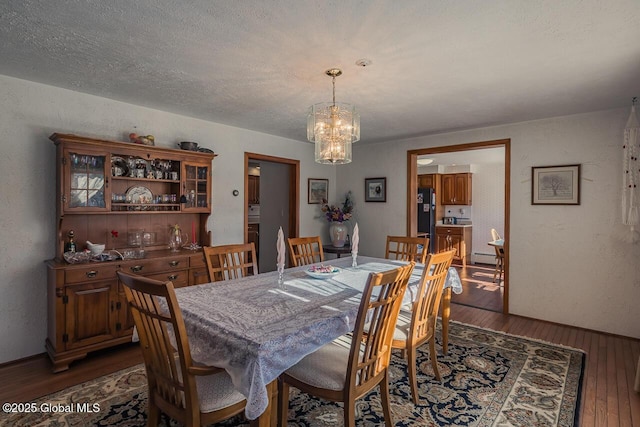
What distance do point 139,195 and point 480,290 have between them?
477 centimetres

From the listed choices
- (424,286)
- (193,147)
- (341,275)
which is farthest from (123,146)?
(424,286)

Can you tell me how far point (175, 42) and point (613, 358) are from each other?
13.8 ft

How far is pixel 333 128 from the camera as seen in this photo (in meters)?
2.53

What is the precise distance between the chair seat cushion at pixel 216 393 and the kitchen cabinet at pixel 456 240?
6.47 meters

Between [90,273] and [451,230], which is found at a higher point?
[451,230]

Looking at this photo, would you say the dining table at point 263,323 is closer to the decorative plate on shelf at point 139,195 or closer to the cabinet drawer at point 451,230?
the decorative plate on shelf at point 139,195

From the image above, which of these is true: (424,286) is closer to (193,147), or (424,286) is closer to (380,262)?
(380,262)

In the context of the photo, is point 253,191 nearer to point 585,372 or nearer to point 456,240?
point 456,240

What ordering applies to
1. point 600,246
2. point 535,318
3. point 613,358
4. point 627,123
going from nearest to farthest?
1. point 613,358
2. point 627,123
3. point 600,246
4. point 535,318

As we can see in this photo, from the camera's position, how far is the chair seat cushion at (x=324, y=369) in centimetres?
168

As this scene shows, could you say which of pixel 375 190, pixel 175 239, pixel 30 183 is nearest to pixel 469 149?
pixel 375 190

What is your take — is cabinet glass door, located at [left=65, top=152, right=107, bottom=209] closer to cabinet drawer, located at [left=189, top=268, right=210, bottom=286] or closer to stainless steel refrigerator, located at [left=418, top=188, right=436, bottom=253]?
cabinet drawer, located at [left=189, top=268, right=210, bottom=286]

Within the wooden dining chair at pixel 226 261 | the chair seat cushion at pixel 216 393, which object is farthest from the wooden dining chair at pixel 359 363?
the wooden dining chair at pixel 226 261

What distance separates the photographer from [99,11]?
1772mm
